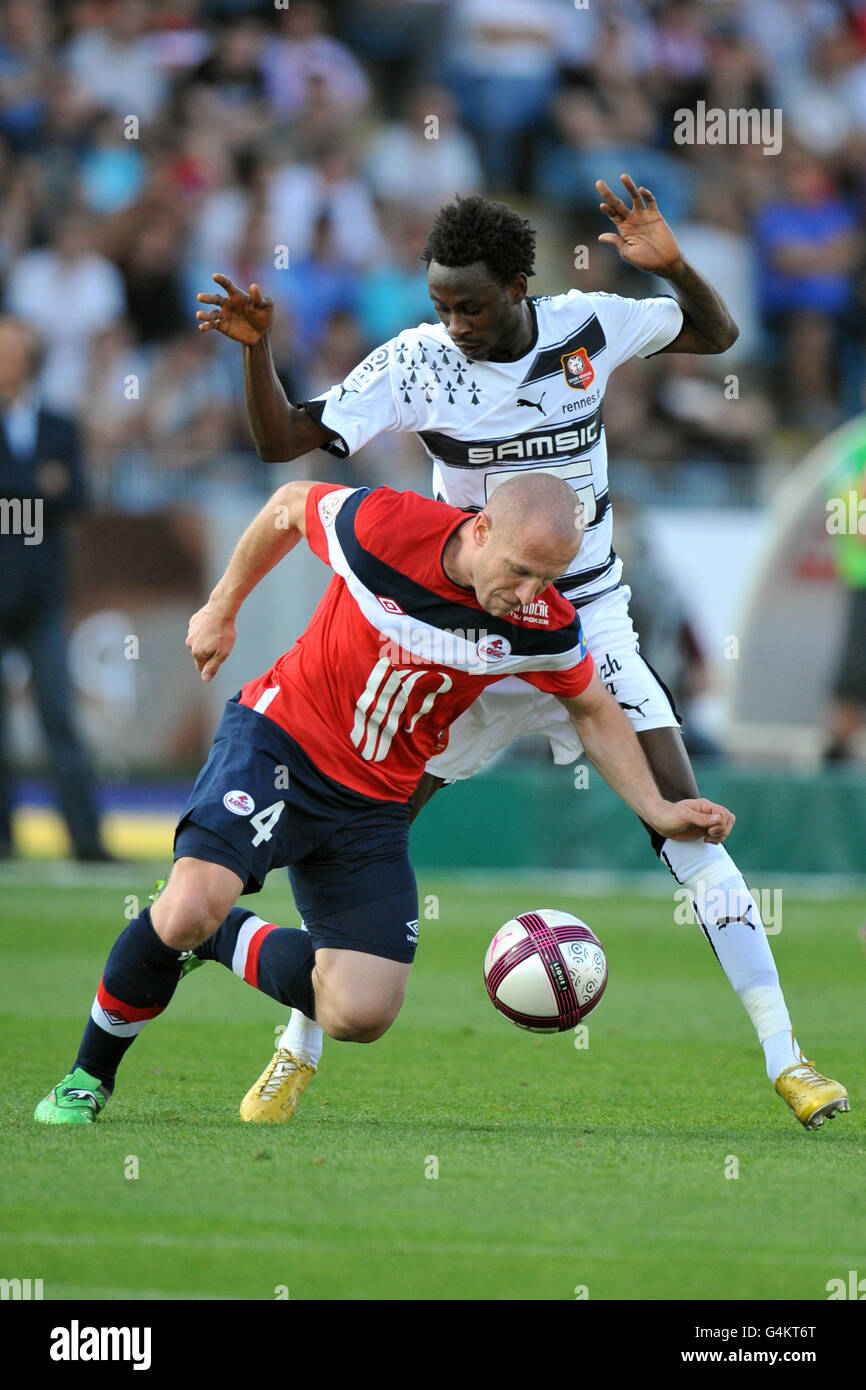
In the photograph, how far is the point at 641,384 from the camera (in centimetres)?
1617

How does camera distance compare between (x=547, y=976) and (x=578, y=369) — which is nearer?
(x=547, y=976)

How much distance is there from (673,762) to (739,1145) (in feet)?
3.90

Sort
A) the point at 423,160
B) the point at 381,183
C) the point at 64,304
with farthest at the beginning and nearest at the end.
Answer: the point at 423,160 → the point at 381,183 → the point at 64,304

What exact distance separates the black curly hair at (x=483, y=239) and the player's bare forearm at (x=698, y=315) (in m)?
0.56

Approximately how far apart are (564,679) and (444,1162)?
1.44 m

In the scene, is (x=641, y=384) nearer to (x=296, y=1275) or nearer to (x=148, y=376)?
(x=148, y=376)

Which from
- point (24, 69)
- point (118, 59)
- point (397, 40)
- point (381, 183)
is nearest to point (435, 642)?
point (381, 183)

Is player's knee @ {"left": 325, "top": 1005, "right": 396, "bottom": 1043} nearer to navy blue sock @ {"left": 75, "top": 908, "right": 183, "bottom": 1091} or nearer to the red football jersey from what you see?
navy blue sock @ {"left": 75, "top": 908, "right": 183, "bottom": 1091}

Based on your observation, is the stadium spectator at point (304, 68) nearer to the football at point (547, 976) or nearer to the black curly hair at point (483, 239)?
the black curly hair at point (483, 239)

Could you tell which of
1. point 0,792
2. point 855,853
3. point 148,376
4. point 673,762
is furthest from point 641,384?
point 673,762

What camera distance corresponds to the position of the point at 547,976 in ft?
18.3

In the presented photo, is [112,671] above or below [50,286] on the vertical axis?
below

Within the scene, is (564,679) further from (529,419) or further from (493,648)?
(529,419)

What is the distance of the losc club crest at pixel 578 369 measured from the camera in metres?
5.80
